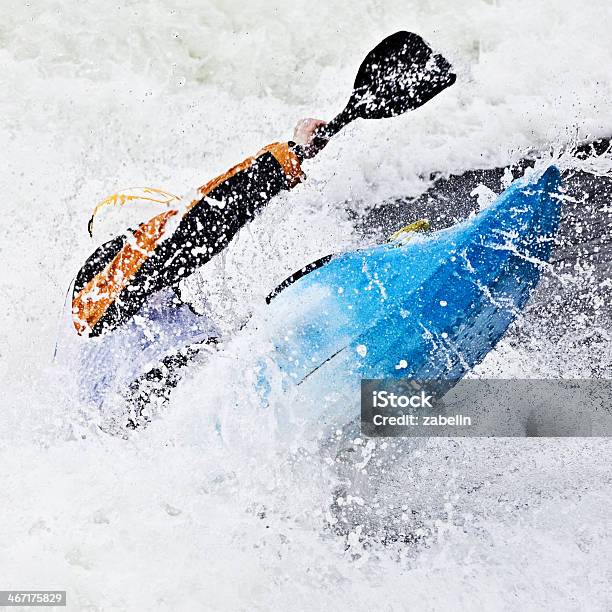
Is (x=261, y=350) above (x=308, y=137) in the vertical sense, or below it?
below

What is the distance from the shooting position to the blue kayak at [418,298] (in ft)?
3.43

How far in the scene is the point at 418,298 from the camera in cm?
105

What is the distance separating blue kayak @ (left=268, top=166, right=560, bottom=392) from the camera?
3.43 feet

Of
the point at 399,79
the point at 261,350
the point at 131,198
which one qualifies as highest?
the point at 399,79

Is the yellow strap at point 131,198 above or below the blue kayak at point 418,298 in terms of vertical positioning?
above

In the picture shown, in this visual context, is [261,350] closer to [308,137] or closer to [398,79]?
[308,137]

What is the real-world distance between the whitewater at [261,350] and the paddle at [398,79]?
37cm

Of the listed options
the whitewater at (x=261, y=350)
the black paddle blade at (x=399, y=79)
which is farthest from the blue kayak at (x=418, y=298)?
the black paddle blade at (x=399, y=79)

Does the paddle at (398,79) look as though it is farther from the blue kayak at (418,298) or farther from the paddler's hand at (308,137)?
the blue kayak at (418,298)

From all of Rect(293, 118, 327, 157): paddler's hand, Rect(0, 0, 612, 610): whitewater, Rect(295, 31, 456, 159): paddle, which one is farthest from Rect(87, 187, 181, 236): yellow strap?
Rect(295, 31, 456, 159): paddle

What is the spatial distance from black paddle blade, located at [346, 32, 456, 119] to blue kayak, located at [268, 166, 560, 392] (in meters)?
0.20

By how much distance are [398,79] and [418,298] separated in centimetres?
34

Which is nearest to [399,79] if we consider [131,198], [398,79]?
[398,79]

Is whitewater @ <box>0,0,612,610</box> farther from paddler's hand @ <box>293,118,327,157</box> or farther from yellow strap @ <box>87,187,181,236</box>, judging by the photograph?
paddler's hand @ <box>293,118,327,157</box>
